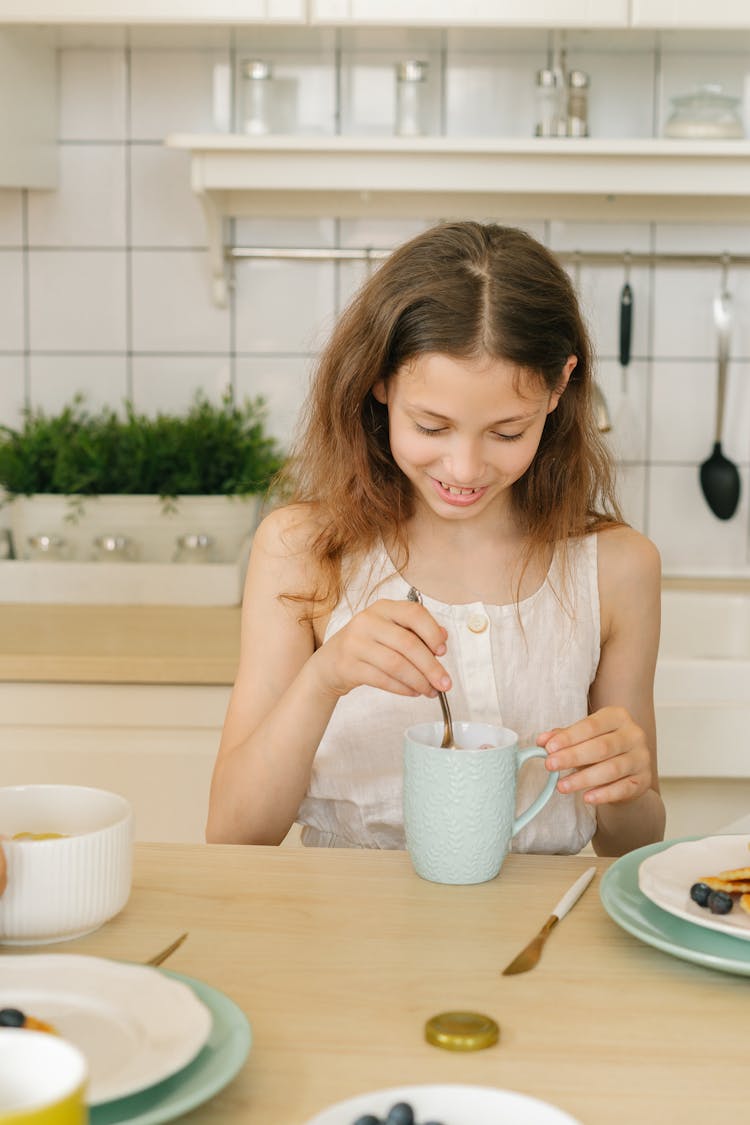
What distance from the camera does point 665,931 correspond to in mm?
768

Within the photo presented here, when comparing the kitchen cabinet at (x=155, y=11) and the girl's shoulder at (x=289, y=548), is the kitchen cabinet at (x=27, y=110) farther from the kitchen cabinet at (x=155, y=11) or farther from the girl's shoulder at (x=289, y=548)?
the girl's shoulder at (x=289, y=548)

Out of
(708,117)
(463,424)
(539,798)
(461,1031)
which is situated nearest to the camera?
(461,1031)

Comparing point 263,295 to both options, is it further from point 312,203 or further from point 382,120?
point 382,120

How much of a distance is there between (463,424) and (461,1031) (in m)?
0.52

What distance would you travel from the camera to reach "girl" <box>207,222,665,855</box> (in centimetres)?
105

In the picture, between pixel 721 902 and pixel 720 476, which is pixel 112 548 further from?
pixel 721 902

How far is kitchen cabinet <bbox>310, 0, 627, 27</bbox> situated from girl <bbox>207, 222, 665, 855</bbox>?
2.75 feet

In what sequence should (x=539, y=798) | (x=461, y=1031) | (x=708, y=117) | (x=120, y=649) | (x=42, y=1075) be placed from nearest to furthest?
(x=42, y=1075), (x=461, y=1031), (x=539, y=798), (x=120, y=649), (x=708, y=117)

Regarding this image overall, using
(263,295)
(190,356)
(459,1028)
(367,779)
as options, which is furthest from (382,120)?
(459,1028)

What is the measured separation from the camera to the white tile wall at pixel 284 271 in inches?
84.0

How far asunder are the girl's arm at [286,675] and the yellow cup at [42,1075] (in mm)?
491

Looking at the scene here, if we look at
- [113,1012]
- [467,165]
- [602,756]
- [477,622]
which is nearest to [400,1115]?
[113,1012]

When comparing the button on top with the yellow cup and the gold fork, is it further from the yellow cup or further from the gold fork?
the yellow cup

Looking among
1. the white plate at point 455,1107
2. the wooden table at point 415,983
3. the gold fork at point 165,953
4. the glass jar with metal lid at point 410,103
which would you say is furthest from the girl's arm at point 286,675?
the glass jar with metal lid at point 410,103
